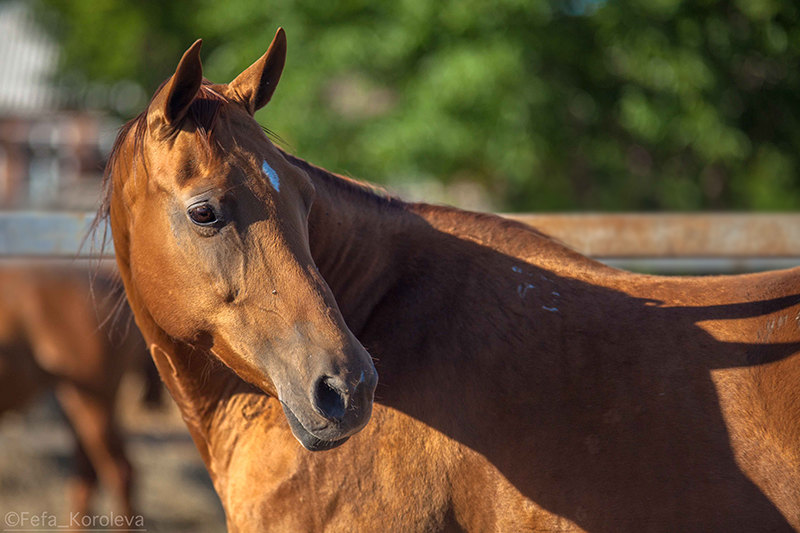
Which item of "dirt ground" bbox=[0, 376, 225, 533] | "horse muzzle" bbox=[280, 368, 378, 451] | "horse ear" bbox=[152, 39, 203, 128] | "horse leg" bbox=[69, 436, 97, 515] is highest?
"horse ear" bbox=[152, 39, 203, 128]

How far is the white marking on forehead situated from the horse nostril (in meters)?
0.49

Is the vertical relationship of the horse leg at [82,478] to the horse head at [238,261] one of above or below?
below

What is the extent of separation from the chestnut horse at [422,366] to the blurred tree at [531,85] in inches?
208

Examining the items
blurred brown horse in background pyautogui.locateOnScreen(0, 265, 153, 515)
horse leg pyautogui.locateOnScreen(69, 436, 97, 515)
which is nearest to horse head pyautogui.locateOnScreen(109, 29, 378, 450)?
blurred brown horse in background pyautogui.locateOnScreen(0, 265, 153, 515)

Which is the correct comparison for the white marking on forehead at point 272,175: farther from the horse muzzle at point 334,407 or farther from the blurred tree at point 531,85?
the blurred tree at point 531,85

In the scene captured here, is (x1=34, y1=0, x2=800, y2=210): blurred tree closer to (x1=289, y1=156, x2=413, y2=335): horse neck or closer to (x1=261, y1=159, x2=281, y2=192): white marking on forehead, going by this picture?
(x1=289, y1=156, x2=413, y2=335): horse neck

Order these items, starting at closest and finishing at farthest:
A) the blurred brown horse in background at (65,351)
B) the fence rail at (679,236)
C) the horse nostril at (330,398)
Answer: the horse nostril at (330,398) → the fence rail at (679,236) → the blurred brown horse in background at (65,351)

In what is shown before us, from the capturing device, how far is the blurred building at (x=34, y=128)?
17625mm

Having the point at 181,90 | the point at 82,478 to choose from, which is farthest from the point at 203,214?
the point at 82,478

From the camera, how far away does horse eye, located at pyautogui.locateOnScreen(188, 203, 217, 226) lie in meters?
1.69

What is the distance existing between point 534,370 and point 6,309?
11.3 ft

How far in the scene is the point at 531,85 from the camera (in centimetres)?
718

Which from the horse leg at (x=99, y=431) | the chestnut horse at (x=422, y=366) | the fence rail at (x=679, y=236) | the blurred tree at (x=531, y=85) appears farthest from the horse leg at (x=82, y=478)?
the blurred tree at (x=531, y=85)

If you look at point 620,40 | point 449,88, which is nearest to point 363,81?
point 449,88
